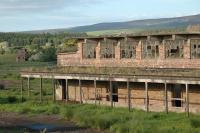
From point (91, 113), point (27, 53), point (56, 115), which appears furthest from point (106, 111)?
point (27, 53)

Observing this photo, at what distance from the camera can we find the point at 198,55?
39.2 metres

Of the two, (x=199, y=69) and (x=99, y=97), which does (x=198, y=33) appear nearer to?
(x=199, y=69)

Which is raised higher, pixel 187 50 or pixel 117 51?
pixel 187 50

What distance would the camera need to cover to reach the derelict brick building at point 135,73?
3631 centimetres

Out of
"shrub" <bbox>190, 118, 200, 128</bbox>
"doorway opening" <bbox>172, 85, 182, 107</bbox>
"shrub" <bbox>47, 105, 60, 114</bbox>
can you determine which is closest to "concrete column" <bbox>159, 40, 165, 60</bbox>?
"doorway opening" <bbox>172, 85, 182, 107</bbox>

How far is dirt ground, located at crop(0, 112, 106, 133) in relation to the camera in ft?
108

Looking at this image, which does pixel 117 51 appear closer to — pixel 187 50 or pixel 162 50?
pixel 162 50

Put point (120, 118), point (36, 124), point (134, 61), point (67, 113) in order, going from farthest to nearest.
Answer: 1. point (134, 61)
2. point (67, 113)
3. point (36, 124)
4. point (120, 118)

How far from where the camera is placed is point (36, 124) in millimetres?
36625

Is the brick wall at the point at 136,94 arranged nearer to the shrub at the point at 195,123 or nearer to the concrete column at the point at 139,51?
the concrete column at the point at 139,51

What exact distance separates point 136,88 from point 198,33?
19.2ft

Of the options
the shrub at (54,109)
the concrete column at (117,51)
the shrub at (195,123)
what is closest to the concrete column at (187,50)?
the concrete column at (117,51)

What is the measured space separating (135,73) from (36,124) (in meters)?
7.33

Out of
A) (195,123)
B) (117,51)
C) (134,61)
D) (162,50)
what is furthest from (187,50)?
(195,123)
